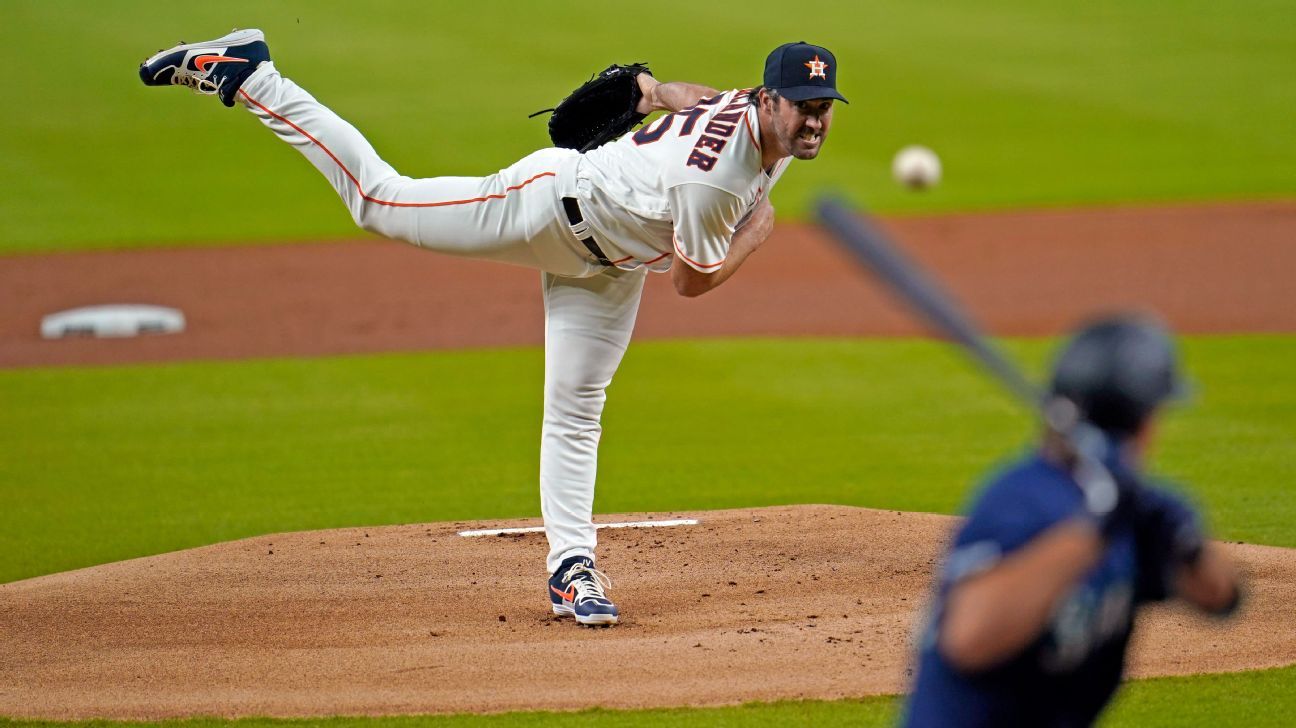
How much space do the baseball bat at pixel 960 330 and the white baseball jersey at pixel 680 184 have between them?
252 cm

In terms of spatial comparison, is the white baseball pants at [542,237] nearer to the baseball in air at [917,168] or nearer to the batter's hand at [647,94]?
the batter's hand at [647,94]

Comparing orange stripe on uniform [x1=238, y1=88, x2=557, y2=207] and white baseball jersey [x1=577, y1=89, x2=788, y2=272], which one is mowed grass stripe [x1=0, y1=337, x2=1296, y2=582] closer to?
orange stripe on uniform [x1=238, y1=88, x2=557, y2=207]

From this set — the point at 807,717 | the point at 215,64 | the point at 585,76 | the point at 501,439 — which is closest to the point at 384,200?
the point at 215,64

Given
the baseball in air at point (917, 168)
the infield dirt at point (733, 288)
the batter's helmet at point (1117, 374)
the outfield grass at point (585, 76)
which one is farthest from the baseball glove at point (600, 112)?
the outfield grass at point (585, 76)

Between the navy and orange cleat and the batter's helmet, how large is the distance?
4176 mm

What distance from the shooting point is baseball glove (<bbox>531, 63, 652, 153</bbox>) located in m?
6.13

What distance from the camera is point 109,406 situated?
439 inches

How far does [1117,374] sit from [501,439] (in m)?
7.71

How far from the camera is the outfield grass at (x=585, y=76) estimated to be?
20.0 meters

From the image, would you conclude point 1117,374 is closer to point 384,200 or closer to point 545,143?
point 384,200

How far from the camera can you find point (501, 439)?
1002cm

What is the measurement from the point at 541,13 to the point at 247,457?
63.8 feet

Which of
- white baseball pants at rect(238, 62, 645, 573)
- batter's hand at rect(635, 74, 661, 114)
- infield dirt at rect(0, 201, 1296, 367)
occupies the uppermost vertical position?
batter's hand at rect(635, 74, 661, 114)

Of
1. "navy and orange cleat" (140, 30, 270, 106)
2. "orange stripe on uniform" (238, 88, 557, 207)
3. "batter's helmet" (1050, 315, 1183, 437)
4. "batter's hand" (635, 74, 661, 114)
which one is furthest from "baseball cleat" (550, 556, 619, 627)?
"batter's helmet" (1050, 315, 1183, 437)
